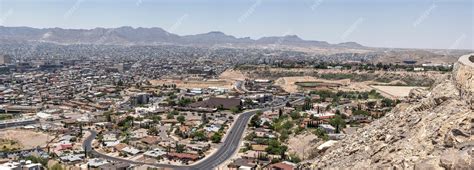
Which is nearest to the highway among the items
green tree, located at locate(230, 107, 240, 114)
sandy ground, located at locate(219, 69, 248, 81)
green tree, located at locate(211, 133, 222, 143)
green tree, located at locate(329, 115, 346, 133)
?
green tree, located at locate(211, 133, 222, 143)

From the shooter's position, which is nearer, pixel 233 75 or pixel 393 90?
pixel 393 90

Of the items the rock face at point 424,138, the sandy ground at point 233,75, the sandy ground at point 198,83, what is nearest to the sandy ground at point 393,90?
the sandy ground at point 198,83

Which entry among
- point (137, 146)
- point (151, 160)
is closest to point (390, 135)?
point (151, 160)

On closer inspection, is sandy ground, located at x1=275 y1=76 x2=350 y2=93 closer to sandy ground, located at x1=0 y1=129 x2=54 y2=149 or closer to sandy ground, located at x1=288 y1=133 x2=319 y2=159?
sandy ground, located at x1=288 y1=133 x2=319 y2=159

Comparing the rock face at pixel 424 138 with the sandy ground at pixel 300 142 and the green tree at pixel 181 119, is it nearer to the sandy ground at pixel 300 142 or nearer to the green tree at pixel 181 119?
the sandy ground at pixel 300 142

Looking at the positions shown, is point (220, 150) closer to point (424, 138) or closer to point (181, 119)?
point (181, 119)

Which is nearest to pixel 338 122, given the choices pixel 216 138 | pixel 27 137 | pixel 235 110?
pixel 216 138
